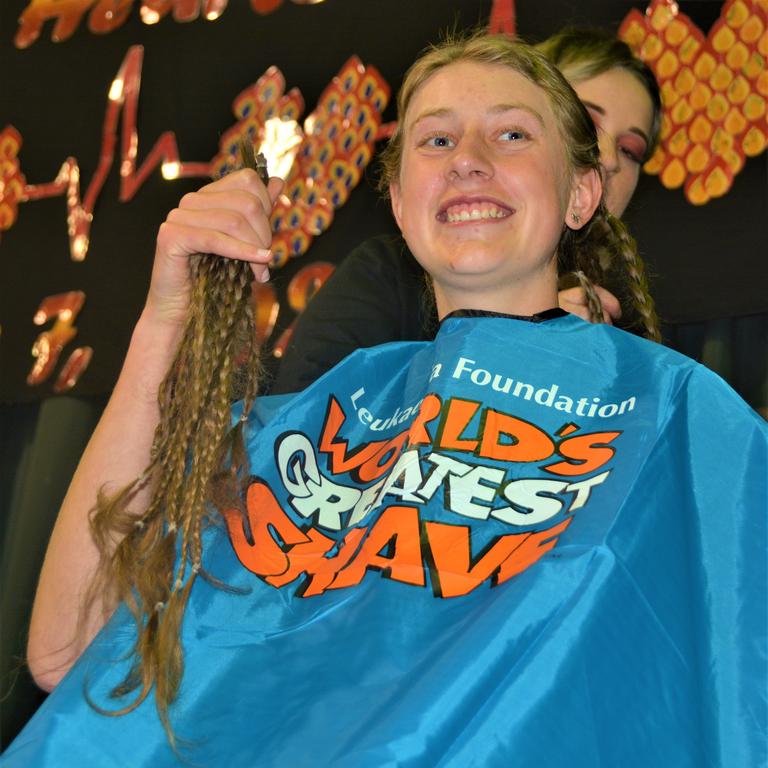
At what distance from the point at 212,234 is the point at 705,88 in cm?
133

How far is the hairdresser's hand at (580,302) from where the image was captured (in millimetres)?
1738

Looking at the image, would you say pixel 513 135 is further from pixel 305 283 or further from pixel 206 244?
pixel 305 283

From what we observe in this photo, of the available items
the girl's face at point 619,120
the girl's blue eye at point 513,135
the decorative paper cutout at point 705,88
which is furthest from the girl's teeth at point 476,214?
the decorative paper cutout at point 705,88

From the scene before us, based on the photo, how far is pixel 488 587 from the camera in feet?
3.97

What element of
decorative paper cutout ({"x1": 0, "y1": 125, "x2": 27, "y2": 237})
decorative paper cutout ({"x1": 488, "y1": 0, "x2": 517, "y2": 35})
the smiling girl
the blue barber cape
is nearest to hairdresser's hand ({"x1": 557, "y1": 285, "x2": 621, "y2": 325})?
the smiling girl

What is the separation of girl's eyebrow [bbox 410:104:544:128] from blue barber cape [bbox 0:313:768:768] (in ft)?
0.96

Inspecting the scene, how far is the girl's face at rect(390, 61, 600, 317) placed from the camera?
4.98ft

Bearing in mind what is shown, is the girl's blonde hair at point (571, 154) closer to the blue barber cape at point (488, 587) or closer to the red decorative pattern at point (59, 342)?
the blue barber cape at point (488, 587)

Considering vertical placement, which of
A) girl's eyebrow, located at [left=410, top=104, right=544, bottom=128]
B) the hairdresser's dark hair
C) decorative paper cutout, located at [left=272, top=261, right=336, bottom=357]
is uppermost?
the hairdresser's dark hair

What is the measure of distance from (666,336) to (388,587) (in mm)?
1205

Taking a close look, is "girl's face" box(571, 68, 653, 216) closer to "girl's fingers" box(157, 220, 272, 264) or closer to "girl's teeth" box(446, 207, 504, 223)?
"girl's teeth" box(446, 207, 504, 223)

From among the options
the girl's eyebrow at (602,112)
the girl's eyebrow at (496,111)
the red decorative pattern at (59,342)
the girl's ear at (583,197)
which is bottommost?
the red decorative pattern at (59,342)

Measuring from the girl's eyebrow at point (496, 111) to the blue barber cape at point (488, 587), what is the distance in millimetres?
293

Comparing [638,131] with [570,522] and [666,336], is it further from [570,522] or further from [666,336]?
[570,522]
